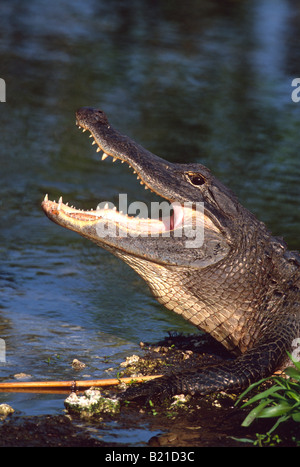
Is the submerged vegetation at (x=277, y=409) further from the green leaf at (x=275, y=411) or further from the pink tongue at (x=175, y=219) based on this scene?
the pink tongue at (x=175, y=219)

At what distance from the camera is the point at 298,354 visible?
4.41m

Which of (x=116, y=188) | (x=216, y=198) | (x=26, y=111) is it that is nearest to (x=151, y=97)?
(x=26, y=111)

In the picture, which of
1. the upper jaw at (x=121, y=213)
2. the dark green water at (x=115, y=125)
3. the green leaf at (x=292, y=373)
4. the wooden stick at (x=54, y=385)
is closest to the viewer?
the green leaf at (x=292, y=373)

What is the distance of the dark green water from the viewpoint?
202 inches

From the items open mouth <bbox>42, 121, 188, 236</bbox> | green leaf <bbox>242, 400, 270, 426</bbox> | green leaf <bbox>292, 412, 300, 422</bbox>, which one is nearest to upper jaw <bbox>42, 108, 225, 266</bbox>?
open mouth <bbox>42, 121, 188, 236</bbox>

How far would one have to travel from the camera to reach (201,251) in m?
4.53

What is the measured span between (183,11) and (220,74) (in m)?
4.91

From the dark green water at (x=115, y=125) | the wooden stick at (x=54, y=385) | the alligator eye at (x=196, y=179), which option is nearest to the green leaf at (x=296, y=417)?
the dark green water at (x=115, y=125)

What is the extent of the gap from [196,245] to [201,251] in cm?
5

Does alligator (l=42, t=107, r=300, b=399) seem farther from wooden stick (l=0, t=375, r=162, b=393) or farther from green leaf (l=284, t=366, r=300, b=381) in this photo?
green leaf (l=284, t=366, r=300, b=381)

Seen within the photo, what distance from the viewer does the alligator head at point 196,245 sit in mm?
4500

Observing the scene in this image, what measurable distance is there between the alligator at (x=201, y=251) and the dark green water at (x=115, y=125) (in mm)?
613

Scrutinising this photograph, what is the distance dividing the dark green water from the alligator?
0.61m
